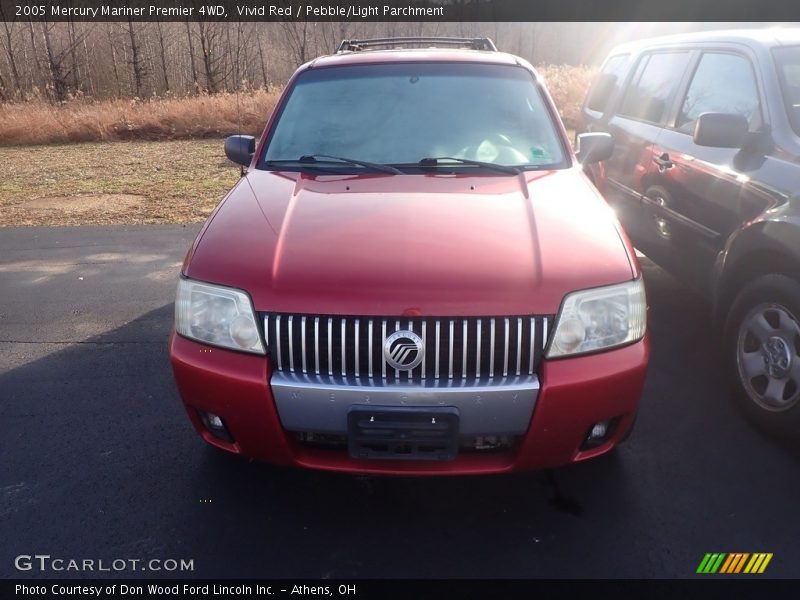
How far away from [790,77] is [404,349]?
280 centimetres

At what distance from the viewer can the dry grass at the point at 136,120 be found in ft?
47.4

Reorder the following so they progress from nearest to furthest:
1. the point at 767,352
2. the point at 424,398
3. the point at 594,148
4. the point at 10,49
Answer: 1. the point at 424,398
2. the point at 767,352
3. the point at 594,148
4. the point at 10,49

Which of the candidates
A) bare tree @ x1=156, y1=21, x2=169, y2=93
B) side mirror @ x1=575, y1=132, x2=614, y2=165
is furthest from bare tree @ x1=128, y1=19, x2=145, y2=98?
side mirror @ x1=575, y1=132, x2=614, y2=165

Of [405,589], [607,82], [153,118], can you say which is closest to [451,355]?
[405,589]

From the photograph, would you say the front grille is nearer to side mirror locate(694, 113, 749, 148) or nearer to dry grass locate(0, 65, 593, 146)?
side mirror locate(694, 113, 749, 148)

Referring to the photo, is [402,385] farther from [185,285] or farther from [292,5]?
[292,5]

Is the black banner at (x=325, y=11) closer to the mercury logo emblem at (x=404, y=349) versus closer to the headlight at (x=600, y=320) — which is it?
the headlight at (x=600, y=320)

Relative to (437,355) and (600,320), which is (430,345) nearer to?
(437,355)

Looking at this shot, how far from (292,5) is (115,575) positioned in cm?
2225

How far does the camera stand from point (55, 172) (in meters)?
10.9

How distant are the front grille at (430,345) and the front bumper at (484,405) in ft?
0.34

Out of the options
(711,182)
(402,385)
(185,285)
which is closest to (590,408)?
(402,385)

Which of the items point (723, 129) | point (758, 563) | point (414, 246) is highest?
point (723, 129)

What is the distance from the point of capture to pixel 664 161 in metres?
4.30
